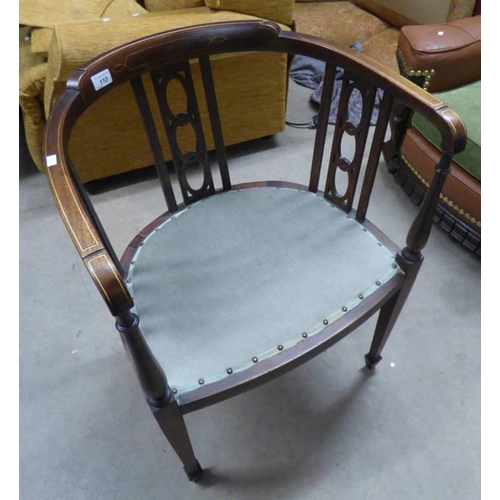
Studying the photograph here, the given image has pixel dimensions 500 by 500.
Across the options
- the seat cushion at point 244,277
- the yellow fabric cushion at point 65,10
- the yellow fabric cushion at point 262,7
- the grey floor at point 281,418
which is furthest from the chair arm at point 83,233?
the yellow fabric cushion at point 65,10

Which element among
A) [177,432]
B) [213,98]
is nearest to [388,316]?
[177,432]

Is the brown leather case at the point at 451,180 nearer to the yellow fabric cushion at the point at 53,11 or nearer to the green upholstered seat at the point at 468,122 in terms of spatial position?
the green upholstered seat at the point at 468,122

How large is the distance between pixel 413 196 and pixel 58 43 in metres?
1.31

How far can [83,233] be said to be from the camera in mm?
487

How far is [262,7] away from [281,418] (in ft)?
4.39

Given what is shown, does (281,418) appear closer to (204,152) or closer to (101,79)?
(204,152)

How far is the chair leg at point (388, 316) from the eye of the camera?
0.82 metres

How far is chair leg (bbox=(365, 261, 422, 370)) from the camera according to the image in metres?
0.82

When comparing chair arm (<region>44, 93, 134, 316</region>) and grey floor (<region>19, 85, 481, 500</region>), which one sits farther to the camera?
grey floor (<region>19, 85, 481, 500</region>)

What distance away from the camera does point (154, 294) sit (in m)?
0.78

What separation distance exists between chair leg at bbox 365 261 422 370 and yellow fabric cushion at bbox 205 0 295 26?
1.10m

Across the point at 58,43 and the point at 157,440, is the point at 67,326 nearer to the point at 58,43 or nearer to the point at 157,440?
the point at 157,440

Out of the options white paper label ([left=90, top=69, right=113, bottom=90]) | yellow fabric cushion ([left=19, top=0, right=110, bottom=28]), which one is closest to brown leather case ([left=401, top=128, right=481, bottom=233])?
white paper label ([left=90, top=69, right=113, bottom=90])

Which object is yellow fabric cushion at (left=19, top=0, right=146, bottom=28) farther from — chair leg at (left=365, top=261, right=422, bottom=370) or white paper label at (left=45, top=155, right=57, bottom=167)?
chair leg at (left=365, top=261, right=422, bottom=370)
